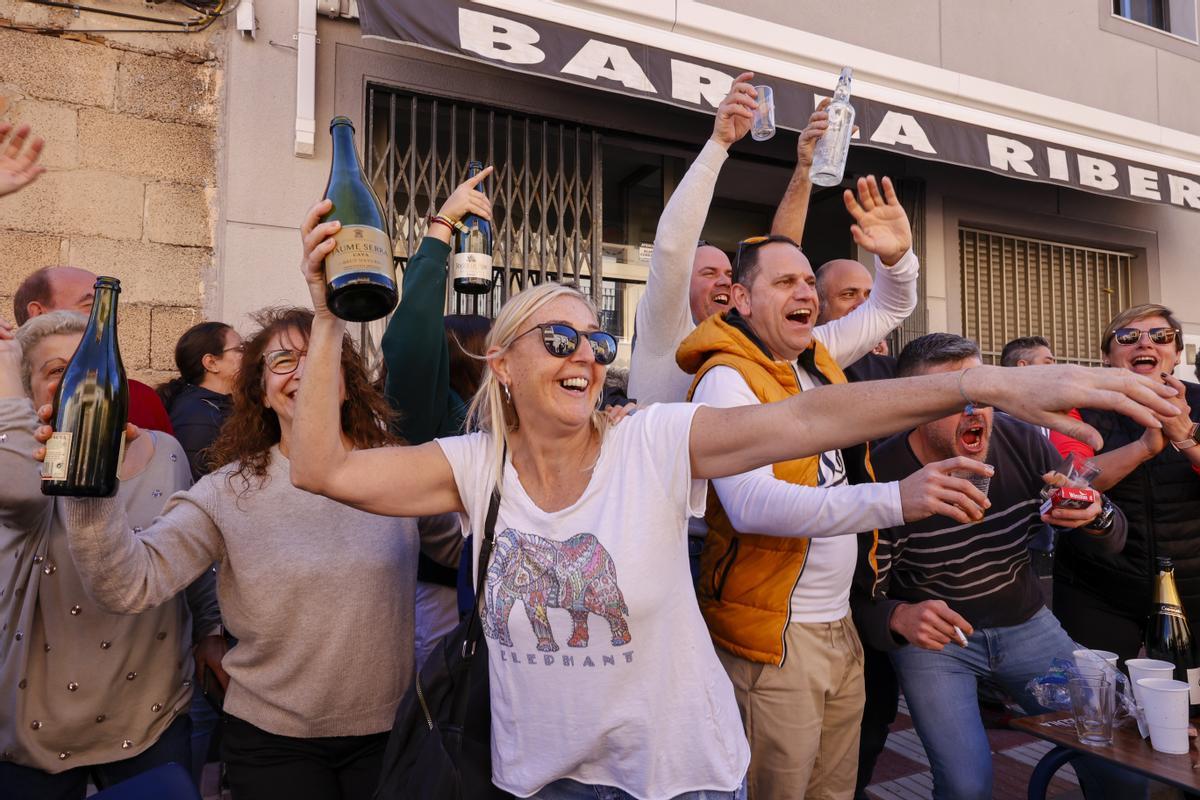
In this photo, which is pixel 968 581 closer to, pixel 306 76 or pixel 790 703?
pixel 790 703

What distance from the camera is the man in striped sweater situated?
2443mm

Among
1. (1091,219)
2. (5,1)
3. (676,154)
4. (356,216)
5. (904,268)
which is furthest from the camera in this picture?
(1091,219)

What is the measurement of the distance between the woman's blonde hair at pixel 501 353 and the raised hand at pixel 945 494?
693mm

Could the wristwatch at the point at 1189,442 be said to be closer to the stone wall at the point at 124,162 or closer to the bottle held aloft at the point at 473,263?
the bottle held aloft at the point at 473,263

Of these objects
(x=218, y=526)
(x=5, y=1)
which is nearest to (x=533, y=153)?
(x=5, y=1)

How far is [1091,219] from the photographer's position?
305 inches

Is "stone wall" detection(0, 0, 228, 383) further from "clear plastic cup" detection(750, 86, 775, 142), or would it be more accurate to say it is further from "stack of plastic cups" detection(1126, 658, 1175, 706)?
"stack of plastic cups" detection(1126, 658, 1175, 706)

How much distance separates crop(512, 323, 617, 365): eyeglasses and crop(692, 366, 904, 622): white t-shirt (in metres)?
0.41

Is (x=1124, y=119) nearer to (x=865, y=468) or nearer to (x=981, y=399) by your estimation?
(x=865, y=468)

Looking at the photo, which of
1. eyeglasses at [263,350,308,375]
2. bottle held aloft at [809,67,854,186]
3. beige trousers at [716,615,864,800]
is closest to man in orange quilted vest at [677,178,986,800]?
beige trousers at [716,615,864,800]

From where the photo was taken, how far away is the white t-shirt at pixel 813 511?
1752mm

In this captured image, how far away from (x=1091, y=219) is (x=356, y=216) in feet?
26.9

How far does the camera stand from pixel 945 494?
167 centimetres

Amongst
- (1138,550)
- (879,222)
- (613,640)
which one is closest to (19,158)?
(613,640)
